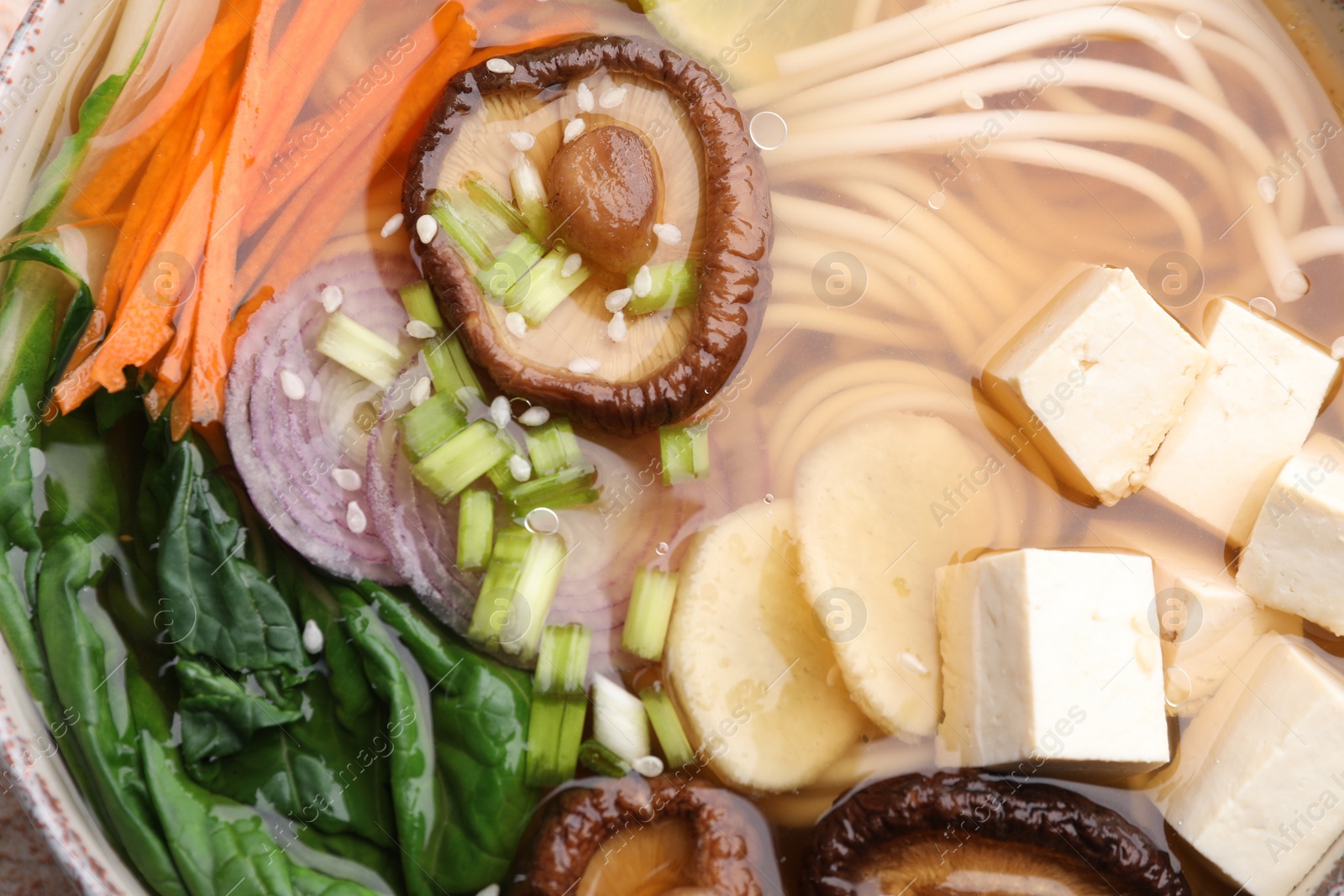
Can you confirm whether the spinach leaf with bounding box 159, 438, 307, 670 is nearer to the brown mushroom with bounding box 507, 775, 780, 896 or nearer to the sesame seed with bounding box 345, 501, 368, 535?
the sesame seed with bounding box 345, 501, 368, 535

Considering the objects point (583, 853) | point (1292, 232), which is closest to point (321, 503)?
point (583, 853)

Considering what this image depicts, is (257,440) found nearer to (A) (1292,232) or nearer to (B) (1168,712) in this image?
(B) (1168,712)

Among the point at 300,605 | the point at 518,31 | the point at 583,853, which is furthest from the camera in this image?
the point at 518,31

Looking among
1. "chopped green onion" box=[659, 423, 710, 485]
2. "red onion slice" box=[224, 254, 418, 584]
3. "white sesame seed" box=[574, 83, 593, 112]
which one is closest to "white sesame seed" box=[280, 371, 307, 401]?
"red onion slice" box=[224, 254, 418, 584]

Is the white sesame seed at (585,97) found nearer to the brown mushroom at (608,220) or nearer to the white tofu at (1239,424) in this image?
the brown mushroom at (608,220)

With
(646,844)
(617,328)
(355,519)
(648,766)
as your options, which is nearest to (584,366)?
(617,328)
